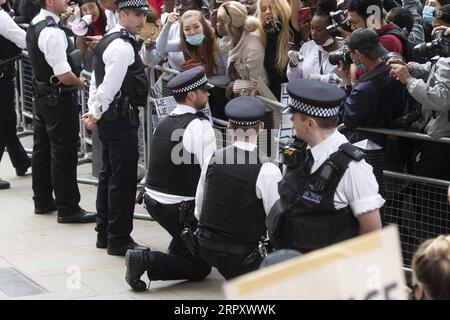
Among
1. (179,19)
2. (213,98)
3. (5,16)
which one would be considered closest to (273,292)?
(213,98)

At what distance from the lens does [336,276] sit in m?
3.05

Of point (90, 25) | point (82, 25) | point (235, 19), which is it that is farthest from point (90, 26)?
point (235, 19)

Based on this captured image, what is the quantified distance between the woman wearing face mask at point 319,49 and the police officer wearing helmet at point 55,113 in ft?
6.82

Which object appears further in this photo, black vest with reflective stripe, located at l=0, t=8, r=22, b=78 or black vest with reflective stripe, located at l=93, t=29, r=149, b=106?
black vest with reflective stripe, located at l=0, t=8, r=22, b=78

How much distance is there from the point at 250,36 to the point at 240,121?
7.50 ft

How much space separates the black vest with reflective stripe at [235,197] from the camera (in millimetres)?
6406

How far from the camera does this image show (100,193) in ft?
27.9

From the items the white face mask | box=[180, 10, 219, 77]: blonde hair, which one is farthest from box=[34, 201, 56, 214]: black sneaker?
the white face mask

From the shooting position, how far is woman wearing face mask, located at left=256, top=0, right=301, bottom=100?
8508 mm

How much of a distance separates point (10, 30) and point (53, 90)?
1.26 m

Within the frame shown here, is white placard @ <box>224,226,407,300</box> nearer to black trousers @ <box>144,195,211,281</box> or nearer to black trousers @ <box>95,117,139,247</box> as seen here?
black trousers @ <box>144,195,211,281</box>

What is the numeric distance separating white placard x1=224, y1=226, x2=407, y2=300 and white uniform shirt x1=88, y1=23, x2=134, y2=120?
196 inches

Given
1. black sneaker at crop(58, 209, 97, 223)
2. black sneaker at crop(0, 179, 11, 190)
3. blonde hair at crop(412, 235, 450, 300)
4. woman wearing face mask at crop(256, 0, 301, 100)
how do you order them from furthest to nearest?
1. black sneaker at crop(0, 179, 11, 190)
2. black sneaker at crop(58, 209, 97, 223)
3. woman wearing face mask at crop(256, 0, 301, 100)
4. blonde hair at crop(412, 235, 450, 300)
